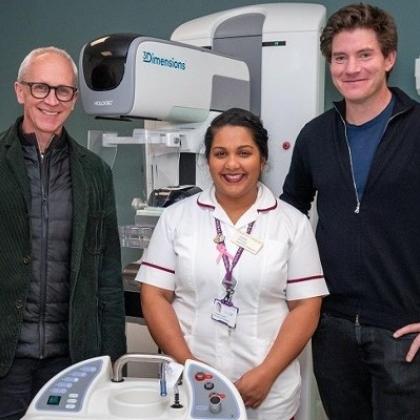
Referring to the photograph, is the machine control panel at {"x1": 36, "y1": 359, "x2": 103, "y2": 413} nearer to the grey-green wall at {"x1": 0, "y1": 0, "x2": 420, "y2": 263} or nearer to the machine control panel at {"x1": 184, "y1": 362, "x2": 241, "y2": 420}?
the machine control panel at {"x1": 184, "y1": 362, "x2": 241, "y2": 420}

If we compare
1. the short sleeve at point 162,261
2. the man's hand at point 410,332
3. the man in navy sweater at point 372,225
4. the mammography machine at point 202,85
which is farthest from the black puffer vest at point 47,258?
the man's hand at point 410,332

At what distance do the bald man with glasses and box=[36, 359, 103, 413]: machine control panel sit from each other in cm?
31

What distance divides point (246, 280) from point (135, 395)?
456 millimetres

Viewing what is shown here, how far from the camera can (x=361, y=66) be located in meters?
1.53

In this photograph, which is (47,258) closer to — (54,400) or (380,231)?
(54,400)

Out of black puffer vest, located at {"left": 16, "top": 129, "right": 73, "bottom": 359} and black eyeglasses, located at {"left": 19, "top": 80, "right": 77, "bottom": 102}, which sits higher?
black eyeglasses, located at {"left": 19, "top": 80, "right": 77, "bottom": 102}

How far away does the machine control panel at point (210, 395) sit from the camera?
3.67ft

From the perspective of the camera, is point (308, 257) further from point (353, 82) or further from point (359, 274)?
point (353, 82)

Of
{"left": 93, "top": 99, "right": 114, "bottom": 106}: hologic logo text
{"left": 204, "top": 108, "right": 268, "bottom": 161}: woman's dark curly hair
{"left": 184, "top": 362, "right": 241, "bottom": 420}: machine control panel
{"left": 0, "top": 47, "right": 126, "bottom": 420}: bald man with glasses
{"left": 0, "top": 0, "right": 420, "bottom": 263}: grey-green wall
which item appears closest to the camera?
{"left": 184, "top": 362, "right": 241, "bottom": 420}: machine control panel

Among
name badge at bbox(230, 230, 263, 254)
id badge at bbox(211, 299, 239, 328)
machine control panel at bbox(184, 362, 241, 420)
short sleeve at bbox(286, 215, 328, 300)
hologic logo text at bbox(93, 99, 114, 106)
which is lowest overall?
machine control panel at bbox(184, 362, 241, 420)

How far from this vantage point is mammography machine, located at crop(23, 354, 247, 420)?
44.3 inches

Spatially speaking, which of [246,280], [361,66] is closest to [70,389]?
[246,280]

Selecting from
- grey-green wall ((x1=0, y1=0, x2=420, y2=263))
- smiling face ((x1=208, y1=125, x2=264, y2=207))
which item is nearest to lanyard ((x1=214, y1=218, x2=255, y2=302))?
smiling face ((x1=208, y1=125, x2=264, y2=207))

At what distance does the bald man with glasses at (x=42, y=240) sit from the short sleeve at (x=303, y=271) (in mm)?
527
